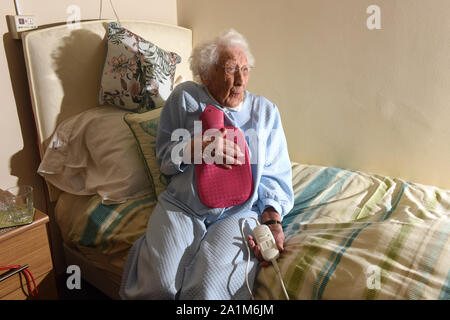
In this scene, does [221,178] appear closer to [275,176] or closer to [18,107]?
[275,176]

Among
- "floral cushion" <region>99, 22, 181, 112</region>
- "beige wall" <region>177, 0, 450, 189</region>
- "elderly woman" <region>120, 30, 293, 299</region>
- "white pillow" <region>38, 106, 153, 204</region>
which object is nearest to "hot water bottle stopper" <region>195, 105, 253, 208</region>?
"elderly woman" <region>120, 30, 293, 299</region>

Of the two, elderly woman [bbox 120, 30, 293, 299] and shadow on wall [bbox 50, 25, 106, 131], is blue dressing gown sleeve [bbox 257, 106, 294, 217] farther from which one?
shadow on wall [bbox 50, 25, 106, 131]

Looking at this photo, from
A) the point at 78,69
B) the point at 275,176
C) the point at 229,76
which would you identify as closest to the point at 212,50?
the point at 229,76

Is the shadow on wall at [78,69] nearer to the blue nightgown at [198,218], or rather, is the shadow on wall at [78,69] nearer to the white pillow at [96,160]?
the white pillow at [96,160]

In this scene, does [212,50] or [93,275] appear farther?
[93,275]

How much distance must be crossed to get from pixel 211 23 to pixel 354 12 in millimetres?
872

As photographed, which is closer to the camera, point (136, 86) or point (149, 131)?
point (149, 131)

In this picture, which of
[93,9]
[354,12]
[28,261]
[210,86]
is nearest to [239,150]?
[210,86]

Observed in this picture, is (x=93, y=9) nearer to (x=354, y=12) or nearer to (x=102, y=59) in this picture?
(x=102, y=59)

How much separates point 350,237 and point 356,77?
95 centimetres

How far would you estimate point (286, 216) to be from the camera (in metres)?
1.44

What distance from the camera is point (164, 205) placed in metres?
1.27

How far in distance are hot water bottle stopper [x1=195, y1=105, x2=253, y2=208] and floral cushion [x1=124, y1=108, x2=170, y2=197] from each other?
0.73 ft

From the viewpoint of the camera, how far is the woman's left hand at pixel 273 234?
1.11m
